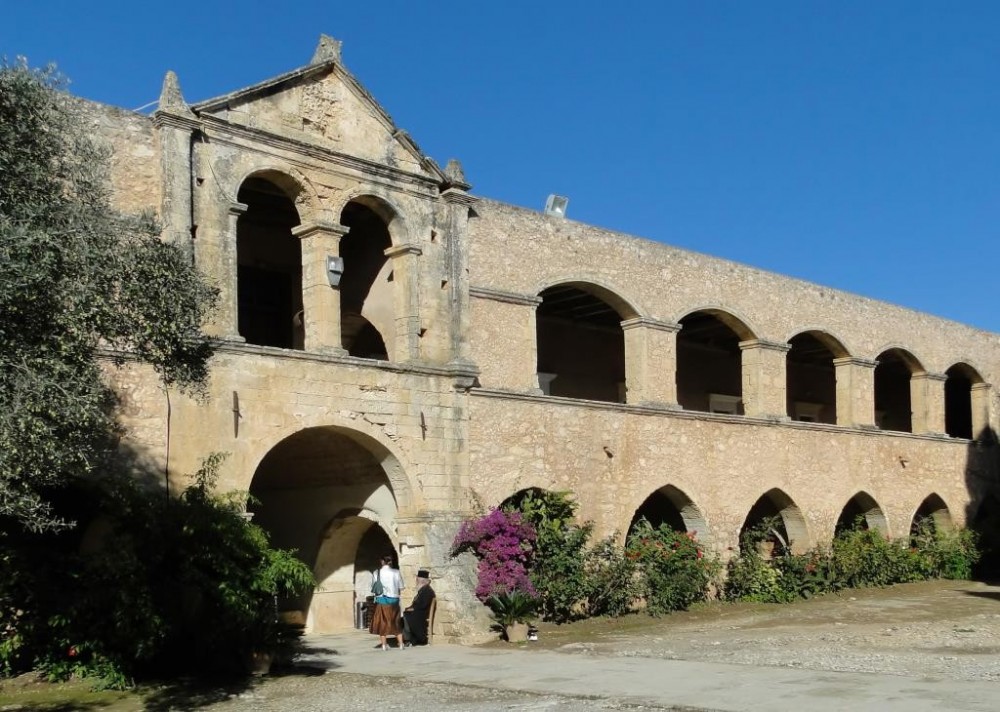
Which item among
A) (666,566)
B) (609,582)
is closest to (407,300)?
(609,582)

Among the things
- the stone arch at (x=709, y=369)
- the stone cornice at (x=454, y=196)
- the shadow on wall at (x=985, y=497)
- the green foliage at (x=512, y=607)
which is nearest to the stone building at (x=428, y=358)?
the stone cornice at (x=454, y=196)

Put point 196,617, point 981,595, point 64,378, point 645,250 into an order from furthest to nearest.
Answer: point 981,595 < point 645,250 < point 196,617 < point 64,378

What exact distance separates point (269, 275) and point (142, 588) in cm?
818

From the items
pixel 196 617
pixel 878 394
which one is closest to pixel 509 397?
pixel 196 617

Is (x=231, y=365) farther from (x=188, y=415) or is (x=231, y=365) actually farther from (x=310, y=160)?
(x=310, y=160)

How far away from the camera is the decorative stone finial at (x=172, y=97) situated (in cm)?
1309

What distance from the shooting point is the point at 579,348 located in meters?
22.1

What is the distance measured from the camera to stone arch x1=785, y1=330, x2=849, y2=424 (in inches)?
1020

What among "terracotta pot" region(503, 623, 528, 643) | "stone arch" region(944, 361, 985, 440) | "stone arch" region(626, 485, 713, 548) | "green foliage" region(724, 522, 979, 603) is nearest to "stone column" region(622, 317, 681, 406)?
"stone arch" region(626, 485, 713, 548)

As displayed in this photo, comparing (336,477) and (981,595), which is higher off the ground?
(336,477)

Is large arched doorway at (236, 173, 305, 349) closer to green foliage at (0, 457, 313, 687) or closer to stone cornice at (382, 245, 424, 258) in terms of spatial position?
stone cornice at (382, 245, 424, 258)

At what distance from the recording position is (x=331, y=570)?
17.3 m

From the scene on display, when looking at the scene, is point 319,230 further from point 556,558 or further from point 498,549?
point 556,558

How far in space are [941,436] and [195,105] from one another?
683 inches
